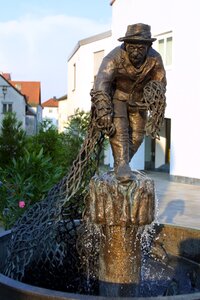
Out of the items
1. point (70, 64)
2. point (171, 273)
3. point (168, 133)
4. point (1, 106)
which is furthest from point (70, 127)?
point (1, 106)

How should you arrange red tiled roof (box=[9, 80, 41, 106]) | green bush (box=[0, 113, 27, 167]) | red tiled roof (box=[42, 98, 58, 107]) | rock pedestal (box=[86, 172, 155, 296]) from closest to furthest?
1. rock pedestal (box=[86, 172, 155, 296])
2. green bush (box=[0, 113, 27, 167])
3. red tiled roof (box=[9, 80, 41, 106])
4. red tiled roof (box=[42, 98, 58, 107])

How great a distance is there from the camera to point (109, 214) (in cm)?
Result: 330

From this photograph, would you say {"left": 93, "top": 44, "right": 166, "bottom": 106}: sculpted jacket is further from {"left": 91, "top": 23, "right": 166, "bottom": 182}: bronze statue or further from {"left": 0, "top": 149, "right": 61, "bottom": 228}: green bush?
{"left": 0, "top": 149, "right": 61, "bottom": 228}: green bush

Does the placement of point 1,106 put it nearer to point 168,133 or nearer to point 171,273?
point 168,133

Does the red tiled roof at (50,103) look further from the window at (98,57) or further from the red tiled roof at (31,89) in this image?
the window at (98,57)

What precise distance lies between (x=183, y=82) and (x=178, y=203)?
5.96 m

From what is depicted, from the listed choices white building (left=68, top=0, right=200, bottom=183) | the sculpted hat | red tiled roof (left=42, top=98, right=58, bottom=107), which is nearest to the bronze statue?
the sculpted hat

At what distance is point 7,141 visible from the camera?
973 centimetres

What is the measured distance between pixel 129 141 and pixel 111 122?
0.37 metres

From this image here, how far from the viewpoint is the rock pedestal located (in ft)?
10.7

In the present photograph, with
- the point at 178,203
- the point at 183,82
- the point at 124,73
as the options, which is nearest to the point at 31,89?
the point at 183,82

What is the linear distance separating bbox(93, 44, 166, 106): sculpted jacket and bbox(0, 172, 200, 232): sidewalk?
489 cm

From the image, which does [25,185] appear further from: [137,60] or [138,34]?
[138,34]

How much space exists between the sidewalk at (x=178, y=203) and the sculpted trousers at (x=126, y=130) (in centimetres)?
464
